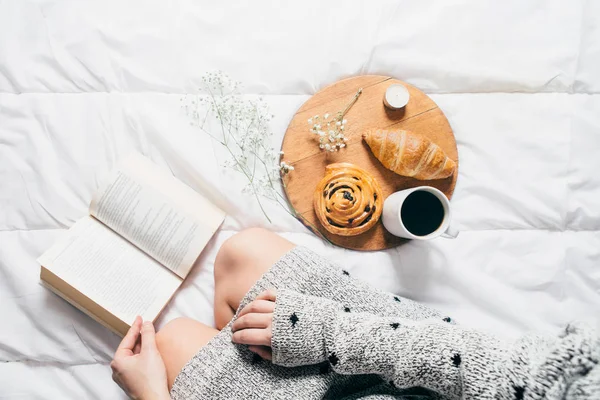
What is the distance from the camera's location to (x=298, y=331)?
71 cm

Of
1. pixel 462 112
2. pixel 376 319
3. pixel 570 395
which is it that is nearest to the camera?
pixel 570 395

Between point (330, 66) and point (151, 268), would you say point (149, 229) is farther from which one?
point (330, 66)

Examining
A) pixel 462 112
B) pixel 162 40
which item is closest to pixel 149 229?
pixel 162 40

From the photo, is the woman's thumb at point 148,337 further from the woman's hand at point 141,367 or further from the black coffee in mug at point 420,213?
the black coffee in mug at point 420,213

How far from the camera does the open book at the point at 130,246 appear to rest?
867 millimetres

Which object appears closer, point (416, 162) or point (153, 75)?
point (416, 162)

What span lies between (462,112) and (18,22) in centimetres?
85

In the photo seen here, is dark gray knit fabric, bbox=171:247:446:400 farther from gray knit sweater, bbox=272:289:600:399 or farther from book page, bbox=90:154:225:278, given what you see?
book page, bbox=90:154:225:278

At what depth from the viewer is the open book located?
867mm

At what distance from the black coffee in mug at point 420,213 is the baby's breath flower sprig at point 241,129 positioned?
0.66 feet

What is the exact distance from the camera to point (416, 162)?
2.73 ft

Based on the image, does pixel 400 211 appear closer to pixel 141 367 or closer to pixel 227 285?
pixel 227 285

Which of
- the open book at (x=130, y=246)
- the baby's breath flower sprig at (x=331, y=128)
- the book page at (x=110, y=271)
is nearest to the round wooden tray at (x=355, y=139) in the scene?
the baby's breath flower sprig at (x=331, y=128)

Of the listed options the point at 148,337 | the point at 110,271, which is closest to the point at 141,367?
the point at 148,337
